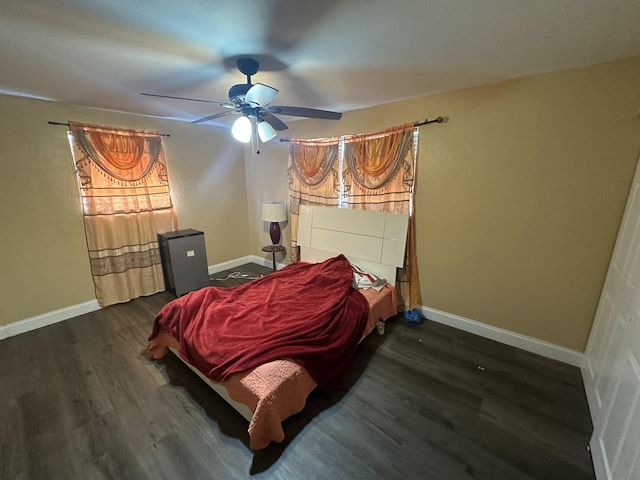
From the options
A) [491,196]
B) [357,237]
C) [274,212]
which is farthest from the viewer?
[274,212]

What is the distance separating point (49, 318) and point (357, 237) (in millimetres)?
3526

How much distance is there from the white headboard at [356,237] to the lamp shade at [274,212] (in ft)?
1.16

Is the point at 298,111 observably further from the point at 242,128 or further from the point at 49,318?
the point at 49,318

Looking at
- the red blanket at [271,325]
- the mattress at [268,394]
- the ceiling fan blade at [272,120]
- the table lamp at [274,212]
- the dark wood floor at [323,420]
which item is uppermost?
the ceiling fan blade at [272,120]

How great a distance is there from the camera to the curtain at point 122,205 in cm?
296

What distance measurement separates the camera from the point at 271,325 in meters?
2.04

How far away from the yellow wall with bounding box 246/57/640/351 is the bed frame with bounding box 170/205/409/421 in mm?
272

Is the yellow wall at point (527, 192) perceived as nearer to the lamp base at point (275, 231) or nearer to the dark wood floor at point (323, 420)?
the dark wood floor at point (323, 420)

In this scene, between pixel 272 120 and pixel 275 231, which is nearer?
pixel 272 120

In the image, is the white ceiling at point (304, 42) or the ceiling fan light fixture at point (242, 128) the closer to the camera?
the white ceiling at point (304, 42)

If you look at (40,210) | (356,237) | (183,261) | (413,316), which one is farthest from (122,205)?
(413,316)

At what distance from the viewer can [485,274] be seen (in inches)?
99.7

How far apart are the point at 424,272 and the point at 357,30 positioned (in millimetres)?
2312

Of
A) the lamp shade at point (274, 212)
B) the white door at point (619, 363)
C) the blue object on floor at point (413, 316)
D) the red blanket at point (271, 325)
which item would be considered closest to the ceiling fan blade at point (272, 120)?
the red blanket at point (271, 325)
